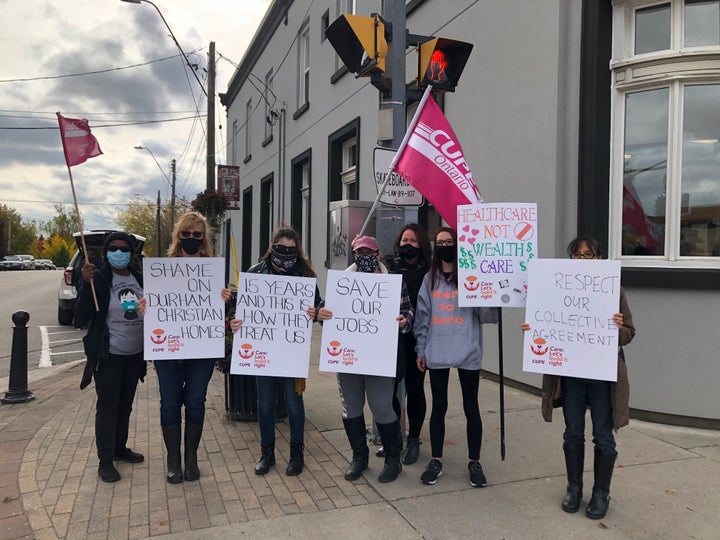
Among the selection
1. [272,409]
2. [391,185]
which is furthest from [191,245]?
[391,185]

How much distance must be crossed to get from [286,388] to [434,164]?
2050 millimetres

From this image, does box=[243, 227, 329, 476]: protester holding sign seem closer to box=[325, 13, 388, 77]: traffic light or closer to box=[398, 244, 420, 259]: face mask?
box=[398, 244, 420, 259]: face mask

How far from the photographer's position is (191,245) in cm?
414

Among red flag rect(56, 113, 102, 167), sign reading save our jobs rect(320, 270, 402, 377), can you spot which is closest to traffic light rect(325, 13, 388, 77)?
sign reading save our jobs rect(320, 270, 402, 377)

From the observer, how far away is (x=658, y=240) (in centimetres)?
544

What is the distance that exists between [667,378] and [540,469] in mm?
1857

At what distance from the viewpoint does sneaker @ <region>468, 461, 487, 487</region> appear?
394 centimetres

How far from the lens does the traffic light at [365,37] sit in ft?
15.1

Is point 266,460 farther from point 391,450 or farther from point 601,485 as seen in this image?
point 601,485

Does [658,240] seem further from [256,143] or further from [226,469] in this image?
[256,143]

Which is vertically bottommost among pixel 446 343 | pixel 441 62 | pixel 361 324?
pixel 446 343

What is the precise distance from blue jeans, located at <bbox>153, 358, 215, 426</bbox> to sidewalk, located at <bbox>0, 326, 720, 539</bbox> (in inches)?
18.5

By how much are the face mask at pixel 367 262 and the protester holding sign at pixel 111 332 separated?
1633mm

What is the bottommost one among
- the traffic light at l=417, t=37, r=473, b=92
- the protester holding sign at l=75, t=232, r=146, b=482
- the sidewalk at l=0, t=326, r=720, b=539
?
the sidewalk at l=0, t=326, r=720, b=539
